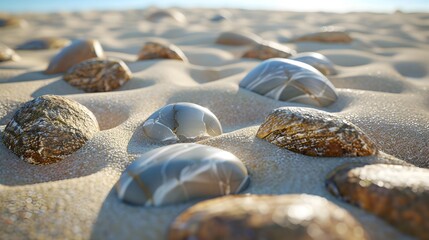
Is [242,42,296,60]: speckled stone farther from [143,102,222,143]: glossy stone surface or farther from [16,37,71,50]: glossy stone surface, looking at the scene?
[16,37,71,50]: glossy stone surface

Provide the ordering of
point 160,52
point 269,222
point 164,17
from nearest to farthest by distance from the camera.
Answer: point 269,222, point 160,52, point 164,17

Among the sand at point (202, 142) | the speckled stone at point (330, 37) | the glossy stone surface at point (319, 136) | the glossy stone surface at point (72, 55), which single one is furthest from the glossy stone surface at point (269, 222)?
the speckled stone at point (330, 37)

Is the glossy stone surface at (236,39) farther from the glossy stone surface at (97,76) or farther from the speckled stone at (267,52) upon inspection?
the glossy stone surface at (97,76)

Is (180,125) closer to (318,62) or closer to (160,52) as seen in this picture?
(318,62)

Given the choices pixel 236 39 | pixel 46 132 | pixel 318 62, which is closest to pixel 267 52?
pixel 318 62

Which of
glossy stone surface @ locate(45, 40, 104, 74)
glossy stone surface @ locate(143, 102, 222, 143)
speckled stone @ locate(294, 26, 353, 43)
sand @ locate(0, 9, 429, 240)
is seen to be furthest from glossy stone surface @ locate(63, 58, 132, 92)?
speckled stone @ locate(294, 26, 353, 43)

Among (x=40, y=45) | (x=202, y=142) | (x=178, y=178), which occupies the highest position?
(x=178, y=178)

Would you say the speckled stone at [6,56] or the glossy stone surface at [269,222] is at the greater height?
the glossy stone surface at [269,222]
